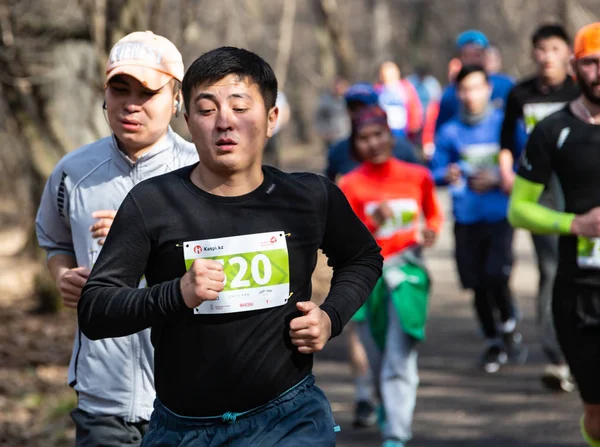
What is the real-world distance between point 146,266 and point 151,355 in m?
0.75

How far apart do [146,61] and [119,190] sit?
0.48 metres

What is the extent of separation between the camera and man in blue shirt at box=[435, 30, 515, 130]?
9.79m

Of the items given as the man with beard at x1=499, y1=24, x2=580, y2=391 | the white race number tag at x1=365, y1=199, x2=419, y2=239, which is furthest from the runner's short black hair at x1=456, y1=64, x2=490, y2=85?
the white race number tag at x1=365, y1=199, x2=419, y2=239

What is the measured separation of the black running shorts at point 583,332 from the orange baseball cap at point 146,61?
2160 millimetres

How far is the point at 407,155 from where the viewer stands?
24.3 ft

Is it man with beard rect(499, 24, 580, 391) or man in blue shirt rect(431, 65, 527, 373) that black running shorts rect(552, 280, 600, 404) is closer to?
man with beard rect(499, 24, 580, 391)

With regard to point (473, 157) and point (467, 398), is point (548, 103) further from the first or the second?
point (467, 398)

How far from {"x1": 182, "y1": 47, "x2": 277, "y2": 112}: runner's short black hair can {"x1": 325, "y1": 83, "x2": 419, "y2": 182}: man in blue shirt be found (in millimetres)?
3763

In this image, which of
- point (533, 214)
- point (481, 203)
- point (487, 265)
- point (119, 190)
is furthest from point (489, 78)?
point (119, 190)

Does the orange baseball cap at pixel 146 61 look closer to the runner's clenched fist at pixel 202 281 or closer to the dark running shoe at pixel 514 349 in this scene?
the runner's clenched fist at pixel 202 281

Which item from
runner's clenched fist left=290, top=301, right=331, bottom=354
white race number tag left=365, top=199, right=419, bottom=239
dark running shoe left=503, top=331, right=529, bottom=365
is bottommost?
dark running shoe left=503, top=331, right=529, bottom=365

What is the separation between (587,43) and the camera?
5.35m

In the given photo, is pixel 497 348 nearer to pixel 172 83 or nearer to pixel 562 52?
pixel 562 52

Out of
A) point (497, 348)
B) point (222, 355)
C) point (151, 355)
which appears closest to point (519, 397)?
point (497, 348)
